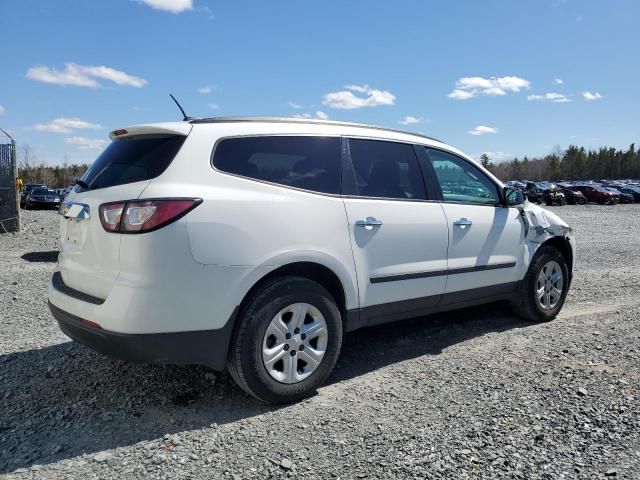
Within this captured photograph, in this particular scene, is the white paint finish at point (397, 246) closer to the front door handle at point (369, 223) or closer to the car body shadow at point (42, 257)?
the front door handle at point (369, 223)

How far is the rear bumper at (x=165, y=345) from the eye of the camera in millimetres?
2943

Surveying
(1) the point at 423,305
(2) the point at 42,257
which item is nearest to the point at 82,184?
(1) the point at 423,305

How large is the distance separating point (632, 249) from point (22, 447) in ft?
40.6

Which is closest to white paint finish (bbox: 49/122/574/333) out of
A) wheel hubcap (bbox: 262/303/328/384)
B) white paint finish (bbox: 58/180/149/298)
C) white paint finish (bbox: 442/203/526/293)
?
white paint finish (bbox: 58/180/149/298)

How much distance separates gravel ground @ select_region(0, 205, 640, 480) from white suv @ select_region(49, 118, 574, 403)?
15.3 inches

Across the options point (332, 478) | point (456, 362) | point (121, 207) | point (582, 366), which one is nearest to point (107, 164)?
point (121, 207)

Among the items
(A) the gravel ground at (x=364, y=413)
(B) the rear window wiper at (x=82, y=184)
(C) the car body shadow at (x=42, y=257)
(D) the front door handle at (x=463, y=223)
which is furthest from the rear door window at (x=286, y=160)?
(C) the car body shadow at (x=42, y=257)

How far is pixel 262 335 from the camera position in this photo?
3199 mm

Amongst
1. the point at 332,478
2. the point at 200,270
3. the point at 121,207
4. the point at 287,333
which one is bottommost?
the point at 332,478

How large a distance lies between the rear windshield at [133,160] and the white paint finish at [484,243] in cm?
228

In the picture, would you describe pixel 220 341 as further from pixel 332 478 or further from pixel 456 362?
pixel 456 362

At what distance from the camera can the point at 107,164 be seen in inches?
137

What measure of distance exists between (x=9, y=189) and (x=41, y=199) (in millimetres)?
21308

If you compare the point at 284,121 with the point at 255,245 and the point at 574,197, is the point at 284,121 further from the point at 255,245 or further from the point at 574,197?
the point at 574,197
